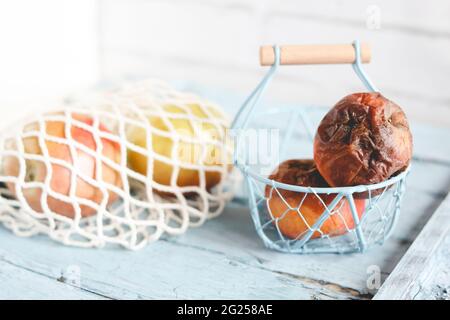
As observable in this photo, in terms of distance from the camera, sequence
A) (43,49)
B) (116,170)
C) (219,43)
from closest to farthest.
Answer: (116,170) → (43,49) → (219,43)

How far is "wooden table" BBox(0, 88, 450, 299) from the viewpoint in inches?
23.4

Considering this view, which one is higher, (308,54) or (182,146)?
(308,54)

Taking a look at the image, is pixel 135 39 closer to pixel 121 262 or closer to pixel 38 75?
pixel 38 75

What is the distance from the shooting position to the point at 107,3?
160 centimetres

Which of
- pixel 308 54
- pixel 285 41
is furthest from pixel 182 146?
pixel 285 41

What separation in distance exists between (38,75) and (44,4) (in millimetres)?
147

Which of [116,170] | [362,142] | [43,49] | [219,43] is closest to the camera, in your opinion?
[362,142]

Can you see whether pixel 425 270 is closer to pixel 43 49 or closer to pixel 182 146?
pixel 182 146

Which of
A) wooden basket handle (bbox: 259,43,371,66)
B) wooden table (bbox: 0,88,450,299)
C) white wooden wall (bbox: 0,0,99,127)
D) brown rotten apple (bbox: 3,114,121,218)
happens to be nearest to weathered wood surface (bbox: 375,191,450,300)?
wooden table (bbox: 0,88,450,299)

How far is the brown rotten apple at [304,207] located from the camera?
64cm

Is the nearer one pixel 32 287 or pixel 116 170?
pixel 32 287

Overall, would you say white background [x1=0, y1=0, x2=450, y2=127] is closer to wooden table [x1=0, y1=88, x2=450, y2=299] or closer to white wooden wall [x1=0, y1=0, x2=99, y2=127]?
white wooden wall [x1=0, y1=0, x2=99, y2=127]

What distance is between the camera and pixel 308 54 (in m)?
0.67

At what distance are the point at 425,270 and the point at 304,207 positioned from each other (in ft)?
0.42
